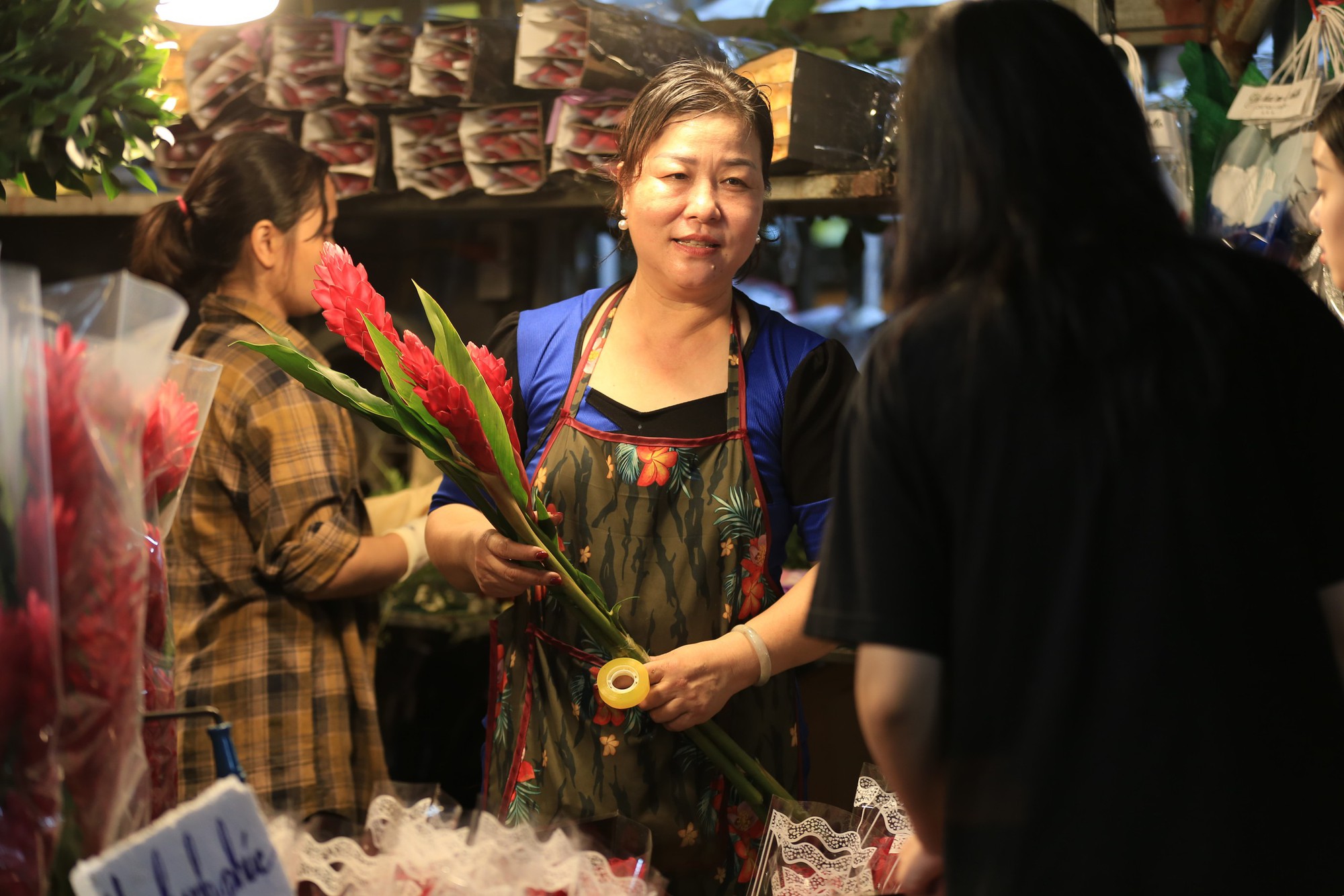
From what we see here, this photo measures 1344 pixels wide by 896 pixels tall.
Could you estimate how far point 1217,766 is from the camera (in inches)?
31.5

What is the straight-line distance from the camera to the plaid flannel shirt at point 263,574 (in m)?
2.13

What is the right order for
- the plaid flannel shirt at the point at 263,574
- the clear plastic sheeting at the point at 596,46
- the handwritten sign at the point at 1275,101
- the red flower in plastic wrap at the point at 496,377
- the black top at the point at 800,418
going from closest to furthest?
the red flower in plastic wrap at the point at 496,377, the black top at the point at 800,418, the handwritten sign at the point at 1275,101, the plaid flannel shirt at the point at 263,574, the clear plastic sheeting at the point at 596,46

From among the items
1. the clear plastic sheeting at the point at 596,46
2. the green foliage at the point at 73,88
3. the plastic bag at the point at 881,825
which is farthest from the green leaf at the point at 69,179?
the plastic bag at the point at 881,825

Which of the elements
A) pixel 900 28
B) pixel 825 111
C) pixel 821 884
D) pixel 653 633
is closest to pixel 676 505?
pixel 653 633

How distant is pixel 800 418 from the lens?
1649mm

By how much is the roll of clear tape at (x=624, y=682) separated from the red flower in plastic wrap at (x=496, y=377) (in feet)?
1.07

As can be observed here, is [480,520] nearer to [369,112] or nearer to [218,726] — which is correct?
[218,726]

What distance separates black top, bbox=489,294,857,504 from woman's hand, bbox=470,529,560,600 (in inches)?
10.5

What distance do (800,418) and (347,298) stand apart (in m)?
0.67

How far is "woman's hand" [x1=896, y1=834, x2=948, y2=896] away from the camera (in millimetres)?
933

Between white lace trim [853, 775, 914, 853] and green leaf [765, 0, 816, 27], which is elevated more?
green leaf [765, 0, 816, 27]

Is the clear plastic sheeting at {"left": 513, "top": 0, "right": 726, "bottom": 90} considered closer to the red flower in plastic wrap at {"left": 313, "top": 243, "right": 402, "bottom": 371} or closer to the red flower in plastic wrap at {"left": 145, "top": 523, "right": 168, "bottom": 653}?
the red flower in plastic wrap at {"left": 313, "top": 243, "right": 402, "bottom": 371}

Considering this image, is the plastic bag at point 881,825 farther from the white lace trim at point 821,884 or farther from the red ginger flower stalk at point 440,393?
the red ginger flower stalk at point 440,393

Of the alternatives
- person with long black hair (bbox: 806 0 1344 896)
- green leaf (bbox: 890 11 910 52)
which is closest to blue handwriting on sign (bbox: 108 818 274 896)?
person with long black hair (bbox: 806 0 1344 896)
